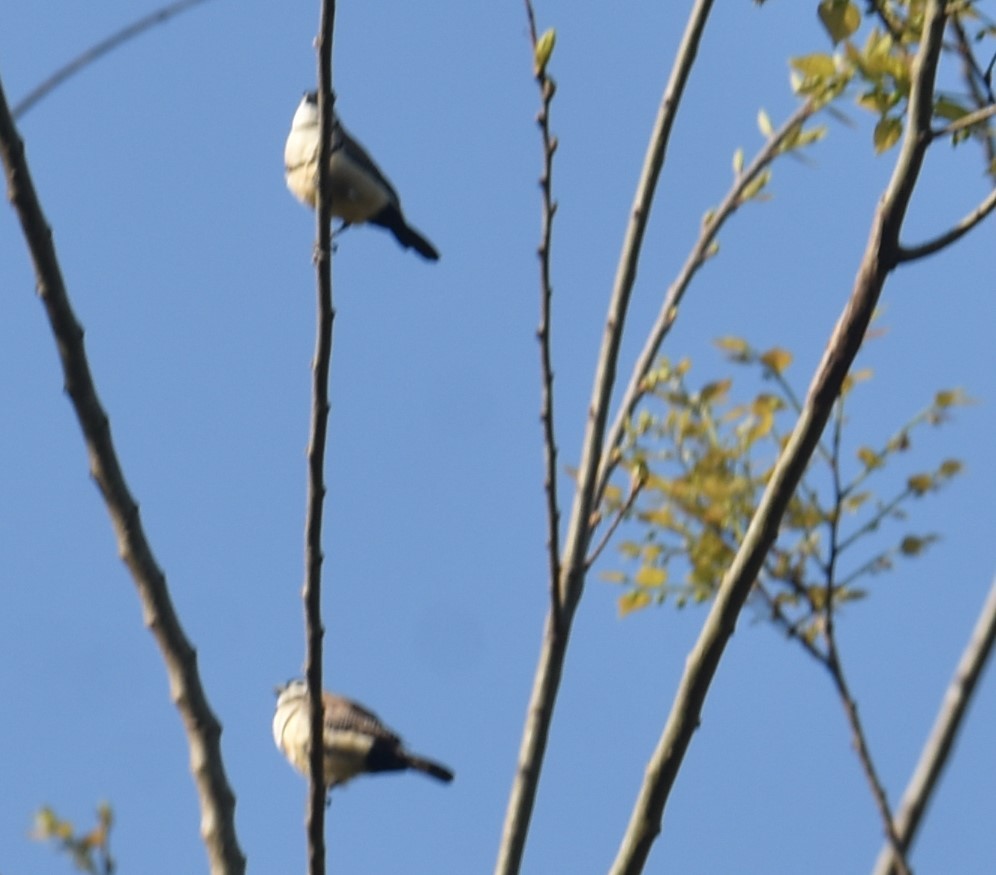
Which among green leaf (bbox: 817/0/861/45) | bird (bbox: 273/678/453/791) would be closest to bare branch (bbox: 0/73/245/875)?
green leaf (bbox: 817/0/861/45)

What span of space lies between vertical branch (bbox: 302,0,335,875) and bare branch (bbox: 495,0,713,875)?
0.50 m

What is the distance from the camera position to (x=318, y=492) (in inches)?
95.9

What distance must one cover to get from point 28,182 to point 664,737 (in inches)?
49.3

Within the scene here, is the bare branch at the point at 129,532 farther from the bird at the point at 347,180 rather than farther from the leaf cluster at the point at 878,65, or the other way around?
the bird at the point at 347,180

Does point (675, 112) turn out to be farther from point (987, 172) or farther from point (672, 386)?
point (672, 386)

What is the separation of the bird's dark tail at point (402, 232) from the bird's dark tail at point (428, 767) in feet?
7.36

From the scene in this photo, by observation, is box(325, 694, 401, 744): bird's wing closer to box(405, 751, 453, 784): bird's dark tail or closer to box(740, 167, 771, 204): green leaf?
box(405, 751, 453, 784): bird's dark tail

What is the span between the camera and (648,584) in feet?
14.4

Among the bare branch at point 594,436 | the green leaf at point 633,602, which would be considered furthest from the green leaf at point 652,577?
the bare branch at point 594,436

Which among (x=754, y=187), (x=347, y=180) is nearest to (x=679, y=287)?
(x=754, y=187)

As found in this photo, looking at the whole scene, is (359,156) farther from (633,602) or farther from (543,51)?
(543,51)

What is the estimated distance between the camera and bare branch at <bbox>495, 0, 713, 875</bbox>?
287cm

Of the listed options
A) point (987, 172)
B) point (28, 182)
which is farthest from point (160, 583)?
point (987, 172)

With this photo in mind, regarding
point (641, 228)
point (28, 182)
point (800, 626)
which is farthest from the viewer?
point (800, 626)
